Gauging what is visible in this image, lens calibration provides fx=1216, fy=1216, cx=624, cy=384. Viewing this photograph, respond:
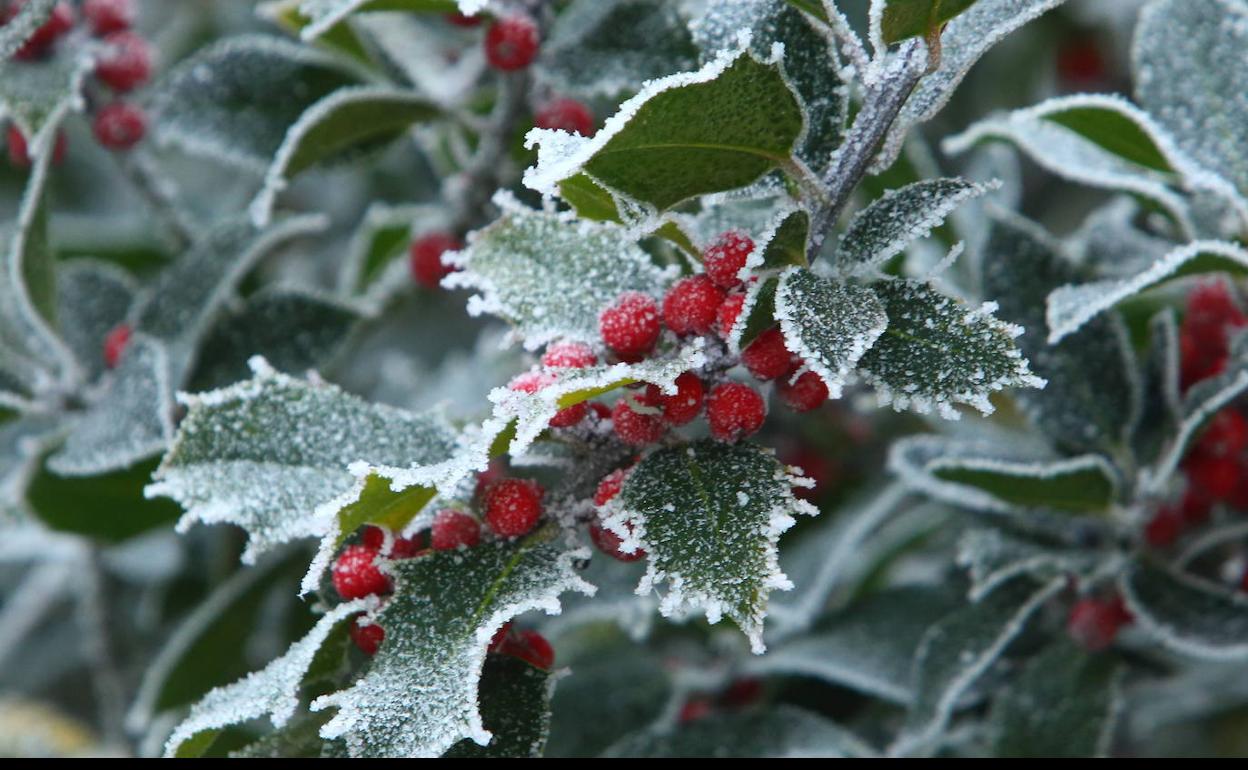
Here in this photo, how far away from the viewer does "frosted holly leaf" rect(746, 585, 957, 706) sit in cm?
157

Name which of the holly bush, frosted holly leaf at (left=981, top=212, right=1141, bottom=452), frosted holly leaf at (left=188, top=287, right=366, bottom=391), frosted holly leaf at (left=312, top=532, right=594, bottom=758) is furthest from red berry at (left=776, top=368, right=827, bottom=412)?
frosted holly leaf at (left=188, top=287, right=366, bottom=391)

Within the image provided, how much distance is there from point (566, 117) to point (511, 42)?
0.11 metres

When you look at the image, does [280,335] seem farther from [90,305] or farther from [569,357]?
[569,357]

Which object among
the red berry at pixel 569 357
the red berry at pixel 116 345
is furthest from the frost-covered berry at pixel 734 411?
the red berry at pixel 116 345

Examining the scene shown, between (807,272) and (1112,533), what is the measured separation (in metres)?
0.78

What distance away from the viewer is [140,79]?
1.61 meters

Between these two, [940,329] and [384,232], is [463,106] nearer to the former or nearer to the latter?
[384,232]

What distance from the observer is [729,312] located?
40.1 inches

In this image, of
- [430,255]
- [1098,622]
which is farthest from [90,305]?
[1098,622]

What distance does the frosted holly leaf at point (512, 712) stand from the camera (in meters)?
1.13

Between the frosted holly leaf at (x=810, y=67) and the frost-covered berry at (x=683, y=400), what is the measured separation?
0.78ft

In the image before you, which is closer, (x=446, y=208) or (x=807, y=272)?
(x=807, y=272)
